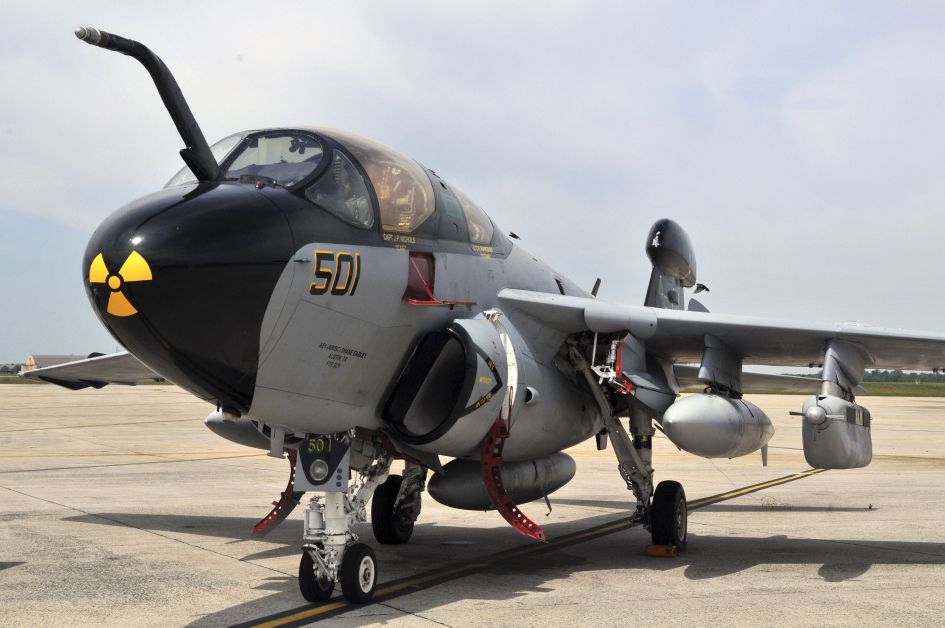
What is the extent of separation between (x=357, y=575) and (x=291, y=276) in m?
2.22

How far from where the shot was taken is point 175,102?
239 inches

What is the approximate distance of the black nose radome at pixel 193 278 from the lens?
17.9ft

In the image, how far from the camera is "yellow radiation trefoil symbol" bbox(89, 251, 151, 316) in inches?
213

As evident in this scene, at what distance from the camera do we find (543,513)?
12555mm

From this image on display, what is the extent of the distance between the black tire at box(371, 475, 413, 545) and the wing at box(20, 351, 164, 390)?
3159 millimetres

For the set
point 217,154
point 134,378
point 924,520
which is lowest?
point 924,520

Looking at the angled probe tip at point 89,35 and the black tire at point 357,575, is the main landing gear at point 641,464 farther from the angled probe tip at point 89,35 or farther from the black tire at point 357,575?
the angled probe tip at point 89,35

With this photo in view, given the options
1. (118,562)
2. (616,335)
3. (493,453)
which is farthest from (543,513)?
(118,562)

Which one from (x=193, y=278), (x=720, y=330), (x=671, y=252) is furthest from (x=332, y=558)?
(x=671, y=252)

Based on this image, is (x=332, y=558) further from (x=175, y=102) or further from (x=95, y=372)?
(x=95, y=372)

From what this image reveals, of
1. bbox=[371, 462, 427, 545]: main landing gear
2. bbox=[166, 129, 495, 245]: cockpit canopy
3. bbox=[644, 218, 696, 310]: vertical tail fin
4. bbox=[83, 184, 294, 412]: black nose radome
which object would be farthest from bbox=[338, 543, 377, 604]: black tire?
bbox=[644, 218, 696, 310]: vertical tail fin

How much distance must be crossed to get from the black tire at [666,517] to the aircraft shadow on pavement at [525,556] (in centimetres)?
23

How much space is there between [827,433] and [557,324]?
262cm

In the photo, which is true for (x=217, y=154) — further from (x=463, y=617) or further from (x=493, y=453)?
(x=463, y=617)
